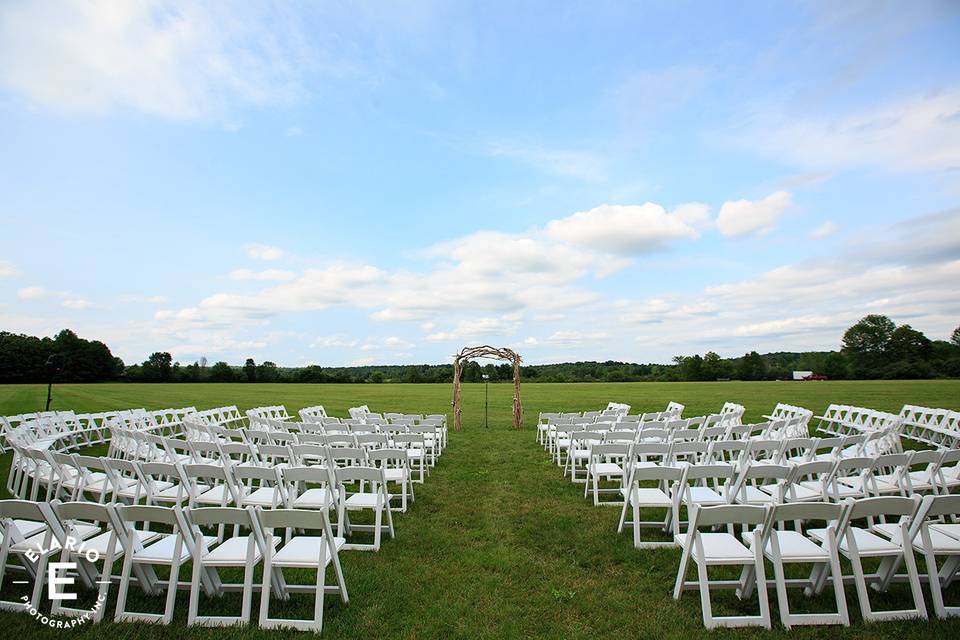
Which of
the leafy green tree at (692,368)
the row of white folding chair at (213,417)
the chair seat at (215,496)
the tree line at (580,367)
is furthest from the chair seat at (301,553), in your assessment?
the leafy green tree at (692,368)

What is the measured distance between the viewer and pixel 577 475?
35.3 ft

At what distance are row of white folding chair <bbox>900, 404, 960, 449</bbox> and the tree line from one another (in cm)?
5617

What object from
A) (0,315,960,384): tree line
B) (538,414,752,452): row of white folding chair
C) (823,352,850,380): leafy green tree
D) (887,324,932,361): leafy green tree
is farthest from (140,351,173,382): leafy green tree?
(887,324,932,361): leafy green tree

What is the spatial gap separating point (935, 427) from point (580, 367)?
245 ft

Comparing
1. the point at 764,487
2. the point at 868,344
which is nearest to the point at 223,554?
the point at 764,487

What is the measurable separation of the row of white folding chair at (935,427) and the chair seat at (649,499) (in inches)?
303

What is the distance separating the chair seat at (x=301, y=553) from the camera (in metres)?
4.39

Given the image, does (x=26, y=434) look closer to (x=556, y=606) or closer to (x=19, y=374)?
(x=556, y=606)

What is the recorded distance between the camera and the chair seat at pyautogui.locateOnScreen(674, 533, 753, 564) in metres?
4.43

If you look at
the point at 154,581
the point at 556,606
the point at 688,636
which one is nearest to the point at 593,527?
the point at 556,606

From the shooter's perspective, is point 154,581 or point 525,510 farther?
point 525,510

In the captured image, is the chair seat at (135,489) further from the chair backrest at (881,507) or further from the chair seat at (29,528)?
the chair backrest at (881,507)

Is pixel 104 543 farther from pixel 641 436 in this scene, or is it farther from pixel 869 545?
pixel 641 436

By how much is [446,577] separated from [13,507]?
387 cm
